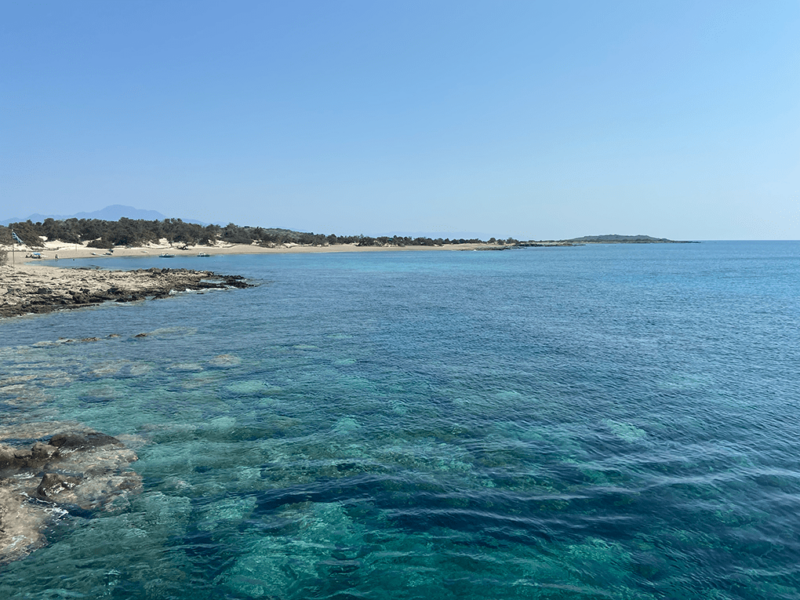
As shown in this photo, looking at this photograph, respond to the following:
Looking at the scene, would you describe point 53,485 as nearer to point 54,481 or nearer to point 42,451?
point 54,481

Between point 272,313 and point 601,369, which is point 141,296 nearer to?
point 272,313

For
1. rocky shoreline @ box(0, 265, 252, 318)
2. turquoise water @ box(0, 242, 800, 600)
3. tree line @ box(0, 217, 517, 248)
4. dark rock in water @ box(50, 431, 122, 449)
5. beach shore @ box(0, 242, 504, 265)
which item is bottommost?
turquoise water @ box(0, 242, 800, 600)

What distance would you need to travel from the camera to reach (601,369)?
24203 millimetres

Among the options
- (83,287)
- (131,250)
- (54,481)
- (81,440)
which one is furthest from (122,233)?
(54,481)

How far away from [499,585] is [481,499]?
3.02m

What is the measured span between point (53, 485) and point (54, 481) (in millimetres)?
110

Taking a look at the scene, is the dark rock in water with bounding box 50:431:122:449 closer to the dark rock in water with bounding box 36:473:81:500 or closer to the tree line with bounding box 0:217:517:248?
the dark rock in water with bounding box 36:473:81:500

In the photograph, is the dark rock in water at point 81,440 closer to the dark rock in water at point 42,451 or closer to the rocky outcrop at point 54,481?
the rocky outcrop at point 54,481

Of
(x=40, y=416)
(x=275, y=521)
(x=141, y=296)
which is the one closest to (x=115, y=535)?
(x=275, y=521)

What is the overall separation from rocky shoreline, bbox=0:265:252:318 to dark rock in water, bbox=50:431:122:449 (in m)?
31.4

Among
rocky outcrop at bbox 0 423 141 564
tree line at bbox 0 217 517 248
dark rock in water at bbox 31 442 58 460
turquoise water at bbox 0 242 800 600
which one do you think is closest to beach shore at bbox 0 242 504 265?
tree line at bbox 0 217 517 248

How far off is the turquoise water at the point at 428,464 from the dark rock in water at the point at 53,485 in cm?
165

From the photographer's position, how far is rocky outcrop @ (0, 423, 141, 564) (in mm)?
10406

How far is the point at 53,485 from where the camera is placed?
11992 mm
